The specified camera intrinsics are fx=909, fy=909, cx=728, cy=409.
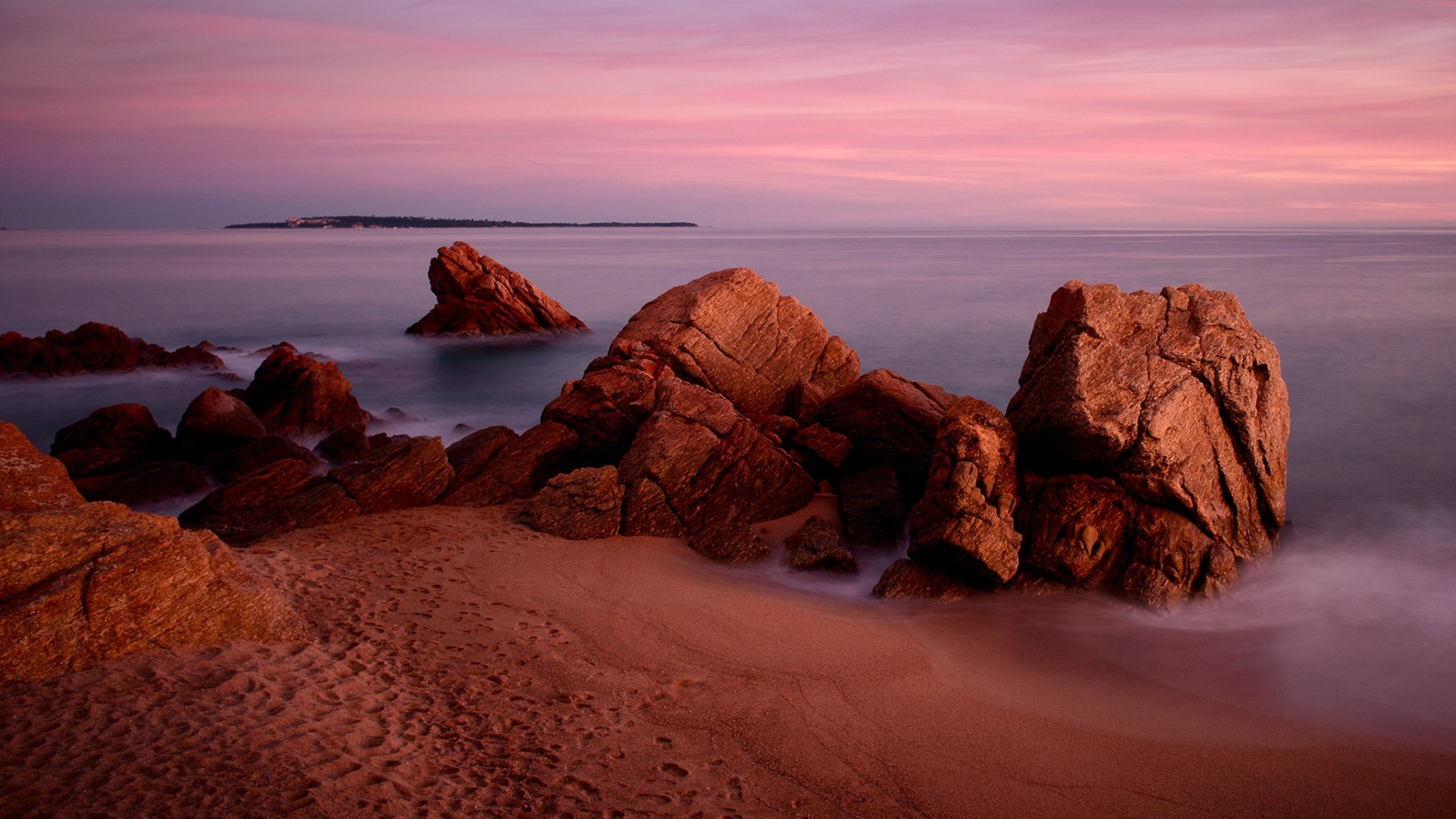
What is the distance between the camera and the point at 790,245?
121 meters

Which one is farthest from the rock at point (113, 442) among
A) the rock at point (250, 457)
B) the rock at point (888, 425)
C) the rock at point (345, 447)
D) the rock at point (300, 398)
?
the rock at point (888, 425)

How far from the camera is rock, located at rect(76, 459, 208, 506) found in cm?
1122

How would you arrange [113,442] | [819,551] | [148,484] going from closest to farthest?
[819,551] < [148,484] < [113,442]

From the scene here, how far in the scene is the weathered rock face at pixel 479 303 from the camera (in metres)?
28.4

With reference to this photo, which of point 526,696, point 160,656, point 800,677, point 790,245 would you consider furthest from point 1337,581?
point 790,245

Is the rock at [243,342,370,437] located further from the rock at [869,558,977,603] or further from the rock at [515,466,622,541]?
the rock at [869,558,977,603]

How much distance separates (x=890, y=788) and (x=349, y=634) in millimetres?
4115

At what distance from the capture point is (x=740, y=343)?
13.5 meters

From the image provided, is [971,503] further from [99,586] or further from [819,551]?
[99,586]

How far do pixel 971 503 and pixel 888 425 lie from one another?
2.81 m

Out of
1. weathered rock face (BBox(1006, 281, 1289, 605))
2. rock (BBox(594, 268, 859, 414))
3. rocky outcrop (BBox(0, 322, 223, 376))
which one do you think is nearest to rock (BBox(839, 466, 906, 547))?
weathered rock face (BBox(1006, 281, 1289, 605))

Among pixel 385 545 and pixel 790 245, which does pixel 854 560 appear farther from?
pixel 790 245

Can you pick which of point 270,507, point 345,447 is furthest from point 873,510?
point 345,447

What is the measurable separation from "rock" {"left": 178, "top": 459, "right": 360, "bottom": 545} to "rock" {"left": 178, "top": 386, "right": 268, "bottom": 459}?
2487 millimetres
